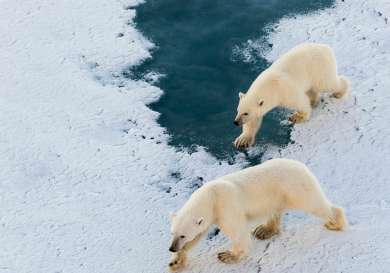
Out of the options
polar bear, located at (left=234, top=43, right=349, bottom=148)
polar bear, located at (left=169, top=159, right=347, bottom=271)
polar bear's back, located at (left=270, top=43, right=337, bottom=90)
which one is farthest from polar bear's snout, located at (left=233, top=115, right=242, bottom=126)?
polar bear, located at (left=169, top=159, right=347, bottom=271)

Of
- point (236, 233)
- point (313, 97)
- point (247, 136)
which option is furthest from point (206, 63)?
point (236, 233)

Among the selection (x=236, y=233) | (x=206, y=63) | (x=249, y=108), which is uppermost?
(x=249, y=108)

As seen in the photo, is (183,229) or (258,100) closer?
(183,229)

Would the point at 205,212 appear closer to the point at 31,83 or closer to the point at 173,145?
the point at 173,145

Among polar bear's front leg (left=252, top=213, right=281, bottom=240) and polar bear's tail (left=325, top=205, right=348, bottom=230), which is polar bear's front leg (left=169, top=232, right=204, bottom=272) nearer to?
polar bear's front leg (left=252, top=213, right=281, bottom=240)

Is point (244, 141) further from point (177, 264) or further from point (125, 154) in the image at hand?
point (177, 264)

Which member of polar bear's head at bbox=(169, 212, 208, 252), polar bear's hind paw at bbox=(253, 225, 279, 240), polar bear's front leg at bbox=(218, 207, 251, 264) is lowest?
polar bear's hind paw at bbox=(253, 225, 279, 240)
